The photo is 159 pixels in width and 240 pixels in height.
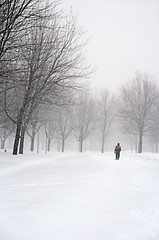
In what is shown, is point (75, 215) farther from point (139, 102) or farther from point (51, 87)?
point (139, 102)

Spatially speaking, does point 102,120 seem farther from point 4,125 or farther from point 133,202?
point 133,202

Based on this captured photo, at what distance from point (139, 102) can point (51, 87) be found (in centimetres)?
1567

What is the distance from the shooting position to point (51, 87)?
14.3 m

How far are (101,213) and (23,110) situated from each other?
36.5 ft

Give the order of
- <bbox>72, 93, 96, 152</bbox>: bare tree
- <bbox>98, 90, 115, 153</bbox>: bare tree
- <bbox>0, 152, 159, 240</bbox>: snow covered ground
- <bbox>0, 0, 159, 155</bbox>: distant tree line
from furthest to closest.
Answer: <bbox>98, 90, 115, 153</bbox>: bare tree, <bbox>72, 93, 96, 152</bbox>: bare tree, <bbox>0, 0, 159, 155</bbox>: distant tree line, <bbox>0, 152, 159, 240</bbox>: snow covered ground

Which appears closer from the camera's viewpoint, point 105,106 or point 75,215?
point 75,215

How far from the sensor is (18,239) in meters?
2.44

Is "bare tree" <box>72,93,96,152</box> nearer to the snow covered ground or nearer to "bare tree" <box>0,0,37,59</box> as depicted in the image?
"bare tree" <box>0,0,37,59</box>

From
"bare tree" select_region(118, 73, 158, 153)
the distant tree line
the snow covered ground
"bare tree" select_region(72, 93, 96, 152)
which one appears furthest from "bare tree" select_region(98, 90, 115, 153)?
the snow covered ground

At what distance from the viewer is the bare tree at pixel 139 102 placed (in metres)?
25.2

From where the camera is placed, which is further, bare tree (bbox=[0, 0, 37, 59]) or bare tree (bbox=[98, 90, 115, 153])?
bare tree (bbox=[98, 90, 115, 153])

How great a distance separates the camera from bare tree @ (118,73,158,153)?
82.6 feet

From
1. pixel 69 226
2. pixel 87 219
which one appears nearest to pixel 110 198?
pixel 87 219

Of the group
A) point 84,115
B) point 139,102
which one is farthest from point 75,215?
point 84,115
